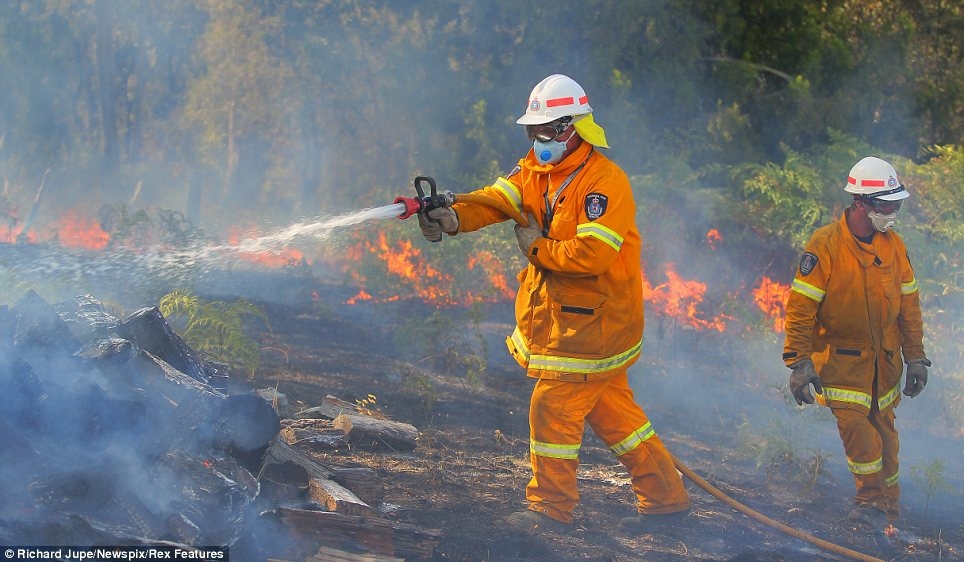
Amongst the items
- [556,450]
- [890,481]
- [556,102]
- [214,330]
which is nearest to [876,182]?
[890,481]

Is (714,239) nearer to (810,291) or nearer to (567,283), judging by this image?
(810,291)

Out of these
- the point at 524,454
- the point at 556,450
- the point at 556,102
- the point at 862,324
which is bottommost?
the point at 524,454

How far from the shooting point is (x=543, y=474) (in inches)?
193

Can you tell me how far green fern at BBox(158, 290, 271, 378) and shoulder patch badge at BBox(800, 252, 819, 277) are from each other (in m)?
3.46

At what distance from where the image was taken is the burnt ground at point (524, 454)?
5.05 meters

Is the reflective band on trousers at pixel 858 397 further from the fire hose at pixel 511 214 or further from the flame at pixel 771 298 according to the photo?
the flame at pixel 771 298

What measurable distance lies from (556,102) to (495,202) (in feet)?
1.85

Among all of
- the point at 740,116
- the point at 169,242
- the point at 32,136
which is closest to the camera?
the point at 169,242

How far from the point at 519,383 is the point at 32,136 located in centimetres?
794

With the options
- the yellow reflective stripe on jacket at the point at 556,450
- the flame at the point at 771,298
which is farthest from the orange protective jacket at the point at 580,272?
the flame at the point at 771,298

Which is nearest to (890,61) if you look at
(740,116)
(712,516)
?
(740,116)

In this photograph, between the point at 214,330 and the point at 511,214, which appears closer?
the point at 511,214

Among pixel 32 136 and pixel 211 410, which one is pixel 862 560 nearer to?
pixel 211 410

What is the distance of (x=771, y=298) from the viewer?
363 inches
